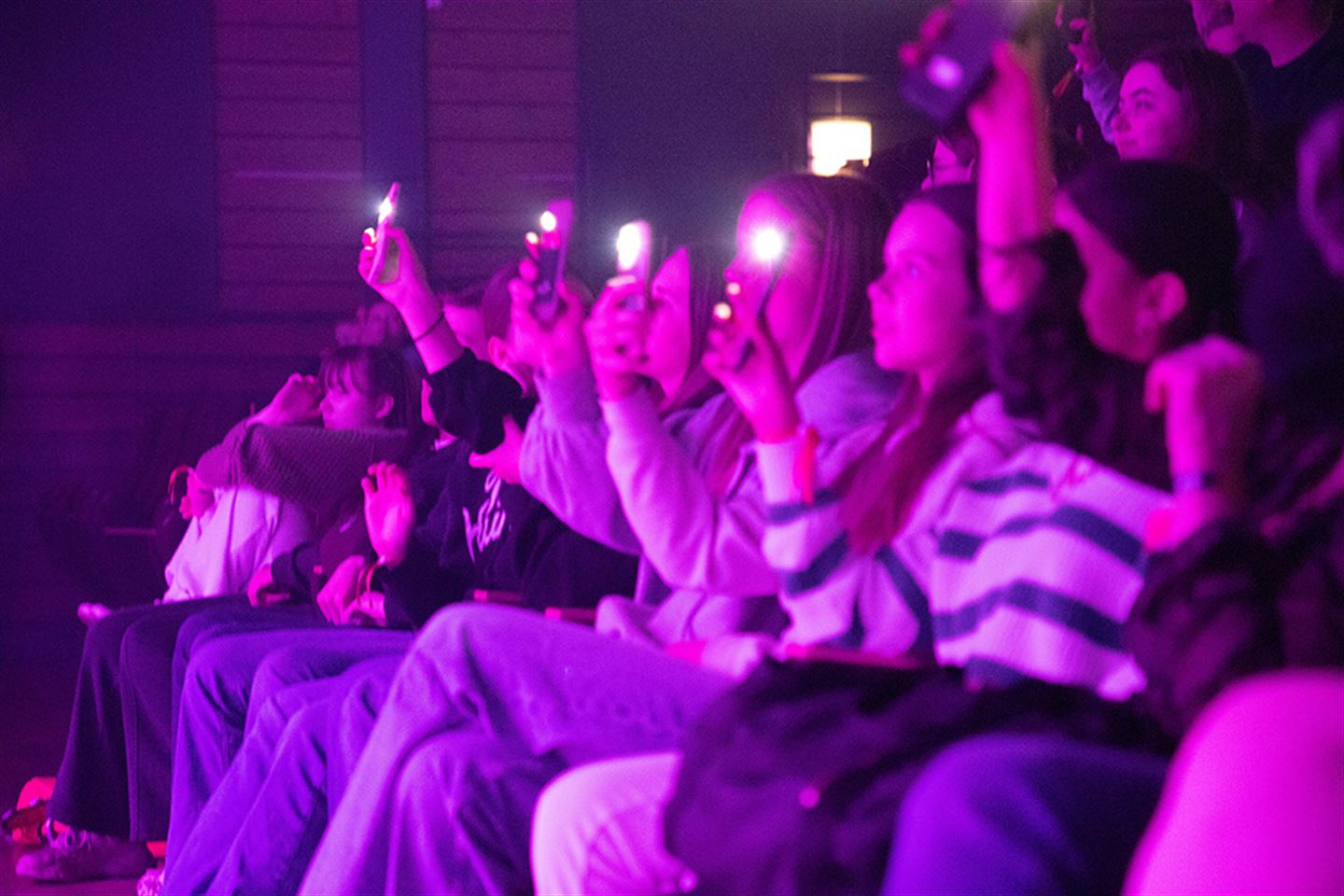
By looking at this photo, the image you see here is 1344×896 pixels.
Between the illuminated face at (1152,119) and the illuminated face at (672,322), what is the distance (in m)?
0.58

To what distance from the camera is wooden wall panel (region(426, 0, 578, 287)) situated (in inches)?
223

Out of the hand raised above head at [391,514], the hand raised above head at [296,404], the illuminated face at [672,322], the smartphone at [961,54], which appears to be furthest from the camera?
the hand raised above head at [296,404]

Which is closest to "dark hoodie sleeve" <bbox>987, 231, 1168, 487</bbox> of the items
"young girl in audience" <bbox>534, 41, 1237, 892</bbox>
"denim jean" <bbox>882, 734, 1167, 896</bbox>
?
"young girl in audience" <bbox>534, 41, 1237, 892</bbox>

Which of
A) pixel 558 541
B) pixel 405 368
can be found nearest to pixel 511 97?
pixel 405 368

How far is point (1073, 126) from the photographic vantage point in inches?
121

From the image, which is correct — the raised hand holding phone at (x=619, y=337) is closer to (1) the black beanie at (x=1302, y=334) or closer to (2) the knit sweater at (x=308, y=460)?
(1) the black beanie at (x=1302, y=334)

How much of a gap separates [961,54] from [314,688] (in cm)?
130

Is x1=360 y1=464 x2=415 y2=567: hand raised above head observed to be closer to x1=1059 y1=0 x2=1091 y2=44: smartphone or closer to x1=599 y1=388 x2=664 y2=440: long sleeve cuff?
x1=599 y1=388 x2=664 y2=440: long sleeve cuff

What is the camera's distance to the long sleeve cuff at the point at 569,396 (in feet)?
6.64

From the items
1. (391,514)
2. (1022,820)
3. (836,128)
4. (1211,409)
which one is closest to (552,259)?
(391,514)

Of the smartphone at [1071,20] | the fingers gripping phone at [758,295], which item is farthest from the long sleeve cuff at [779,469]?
the smartphone at [1071,20]

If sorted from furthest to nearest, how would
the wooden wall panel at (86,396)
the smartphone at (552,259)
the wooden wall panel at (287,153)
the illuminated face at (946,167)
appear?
the wooden wall panel at (287,153)
the wooden wall panel at (86,396)
the illuminated face at (946,167)
the smartphone at (552,259)

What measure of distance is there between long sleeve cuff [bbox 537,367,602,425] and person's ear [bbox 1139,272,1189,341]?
33.2 inches

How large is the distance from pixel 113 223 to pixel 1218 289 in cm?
486
